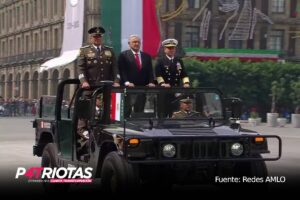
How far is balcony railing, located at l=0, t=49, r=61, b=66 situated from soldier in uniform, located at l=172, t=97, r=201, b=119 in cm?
6671

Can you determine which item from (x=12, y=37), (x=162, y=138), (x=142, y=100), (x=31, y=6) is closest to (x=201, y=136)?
(x=162, y=138)

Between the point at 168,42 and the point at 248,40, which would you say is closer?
the point at 168,42

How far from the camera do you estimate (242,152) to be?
789 centimetres

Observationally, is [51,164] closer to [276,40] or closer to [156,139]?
[156,139]

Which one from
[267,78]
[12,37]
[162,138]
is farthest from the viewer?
[12,37]

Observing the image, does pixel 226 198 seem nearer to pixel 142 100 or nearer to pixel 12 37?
pixel 142 100

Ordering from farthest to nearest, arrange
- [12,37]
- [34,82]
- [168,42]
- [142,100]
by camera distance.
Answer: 1. [12,37]
2. [34,82]
3. [168,42]
4. [142,100]

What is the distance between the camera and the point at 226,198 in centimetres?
866

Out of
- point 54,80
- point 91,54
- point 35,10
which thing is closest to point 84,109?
point 91,54

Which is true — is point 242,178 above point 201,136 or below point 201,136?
below

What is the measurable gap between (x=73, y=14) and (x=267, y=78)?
53.7 ft

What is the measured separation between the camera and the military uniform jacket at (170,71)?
382 inches

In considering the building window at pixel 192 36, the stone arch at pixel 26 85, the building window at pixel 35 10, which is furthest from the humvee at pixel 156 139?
the building window at pixel 35 10

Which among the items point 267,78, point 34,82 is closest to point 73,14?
point 267,78
